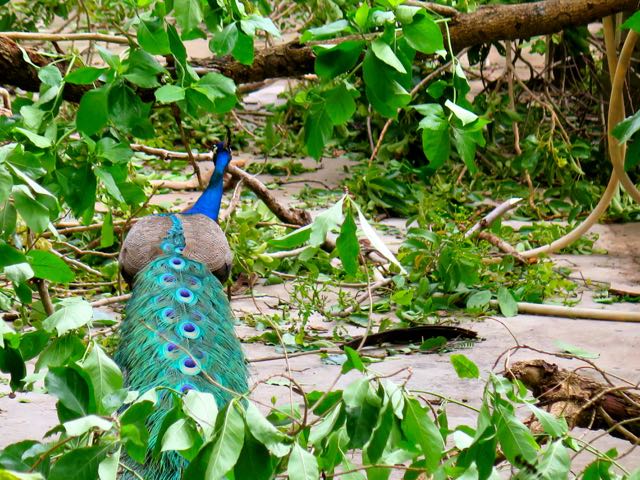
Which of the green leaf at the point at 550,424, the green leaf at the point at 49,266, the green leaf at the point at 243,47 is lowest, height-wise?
the green leaf at the point at 550,424

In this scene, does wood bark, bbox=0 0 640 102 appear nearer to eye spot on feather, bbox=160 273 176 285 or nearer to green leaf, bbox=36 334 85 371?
eye spot on feather, bbox=160 273 176 285

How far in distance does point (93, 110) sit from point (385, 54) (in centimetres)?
70

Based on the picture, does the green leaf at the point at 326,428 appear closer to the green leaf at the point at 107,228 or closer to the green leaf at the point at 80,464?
the green leaf at the point at 80,464

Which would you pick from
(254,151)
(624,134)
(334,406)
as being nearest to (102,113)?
(334,406)

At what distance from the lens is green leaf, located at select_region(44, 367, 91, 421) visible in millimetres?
1643

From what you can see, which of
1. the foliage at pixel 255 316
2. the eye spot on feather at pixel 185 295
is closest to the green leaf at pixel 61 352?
the foliage at pixel 255 316

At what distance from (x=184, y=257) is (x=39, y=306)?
599 millimetres

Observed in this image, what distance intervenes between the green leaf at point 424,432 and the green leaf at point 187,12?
2.60 feet

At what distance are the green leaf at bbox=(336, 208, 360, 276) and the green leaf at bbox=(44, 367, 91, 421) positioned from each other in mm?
581

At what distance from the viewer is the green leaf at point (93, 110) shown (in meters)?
2.17

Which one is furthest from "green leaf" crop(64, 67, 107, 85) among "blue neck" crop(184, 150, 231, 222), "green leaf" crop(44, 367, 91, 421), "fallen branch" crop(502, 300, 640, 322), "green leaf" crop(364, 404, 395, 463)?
"fallen branch" crop(502, 300, 640, 322)

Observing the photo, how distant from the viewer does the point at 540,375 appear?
2.86 m

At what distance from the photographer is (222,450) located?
1.54 meters

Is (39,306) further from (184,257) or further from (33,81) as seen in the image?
(33,81)
